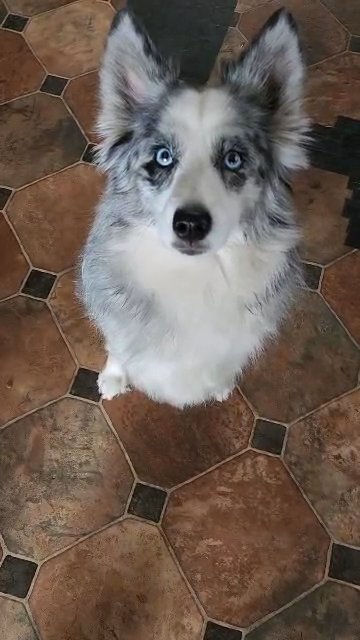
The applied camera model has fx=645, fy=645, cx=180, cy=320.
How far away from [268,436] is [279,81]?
45.9 inches

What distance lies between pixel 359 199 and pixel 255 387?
931 mm

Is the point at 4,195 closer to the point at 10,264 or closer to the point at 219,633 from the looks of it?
the point at 10,264

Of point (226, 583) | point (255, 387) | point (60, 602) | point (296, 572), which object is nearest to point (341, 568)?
point (296, 572)

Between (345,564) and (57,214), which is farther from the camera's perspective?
(57,214)

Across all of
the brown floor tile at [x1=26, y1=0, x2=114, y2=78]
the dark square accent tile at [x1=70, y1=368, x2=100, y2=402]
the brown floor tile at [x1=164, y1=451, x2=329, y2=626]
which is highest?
the brown floor tile at [x1=26, y1=0, x2=114, y2=78]

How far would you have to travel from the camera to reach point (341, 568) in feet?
6.57

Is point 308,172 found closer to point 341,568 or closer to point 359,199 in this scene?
point 359,199

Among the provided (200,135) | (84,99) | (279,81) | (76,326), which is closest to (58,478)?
(76,326)

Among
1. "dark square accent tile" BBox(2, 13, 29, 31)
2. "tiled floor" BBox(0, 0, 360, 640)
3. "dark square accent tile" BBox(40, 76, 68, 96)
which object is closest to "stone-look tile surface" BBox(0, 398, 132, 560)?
"tiled floor" BBox(0, 0, 360, 640)

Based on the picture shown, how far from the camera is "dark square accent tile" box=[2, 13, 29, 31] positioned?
9.61ft

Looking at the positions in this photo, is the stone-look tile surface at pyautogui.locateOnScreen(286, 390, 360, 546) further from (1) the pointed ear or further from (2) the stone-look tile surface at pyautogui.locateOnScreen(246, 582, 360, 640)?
(1) the pointed ear

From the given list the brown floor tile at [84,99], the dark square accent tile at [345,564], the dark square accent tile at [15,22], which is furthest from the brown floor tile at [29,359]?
the dark square accent tile at [15,22]

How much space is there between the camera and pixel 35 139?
105 inches

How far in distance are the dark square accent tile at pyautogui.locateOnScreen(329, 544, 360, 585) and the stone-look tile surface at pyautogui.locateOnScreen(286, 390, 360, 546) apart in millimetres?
30
